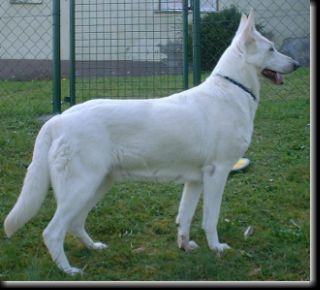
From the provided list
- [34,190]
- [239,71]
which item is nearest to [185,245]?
[34,190]

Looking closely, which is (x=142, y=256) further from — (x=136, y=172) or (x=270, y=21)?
(x=270, y=21)

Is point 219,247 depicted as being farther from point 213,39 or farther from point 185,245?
point 213,39

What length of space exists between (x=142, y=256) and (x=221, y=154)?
940 millimetres

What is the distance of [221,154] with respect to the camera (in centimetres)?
468

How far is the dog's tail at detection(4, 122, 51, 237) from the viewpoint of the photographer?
4.31 m

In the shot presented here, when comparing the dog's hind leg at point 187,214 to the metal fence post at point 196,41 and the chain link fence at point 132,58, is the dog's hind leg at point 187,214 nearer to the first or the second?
the metal fence post at point 196,41

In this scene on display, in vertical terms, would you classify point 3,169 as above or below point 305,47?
below

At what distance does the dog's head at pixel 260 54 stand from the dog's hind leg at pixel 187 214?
1.06m

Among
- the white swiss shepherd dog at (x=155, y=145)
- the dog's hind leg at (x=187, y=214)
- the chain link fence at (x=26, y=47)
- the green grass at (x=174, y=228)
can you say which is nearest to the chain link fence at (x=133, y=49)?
the chain link fence at (x=26, y=47)

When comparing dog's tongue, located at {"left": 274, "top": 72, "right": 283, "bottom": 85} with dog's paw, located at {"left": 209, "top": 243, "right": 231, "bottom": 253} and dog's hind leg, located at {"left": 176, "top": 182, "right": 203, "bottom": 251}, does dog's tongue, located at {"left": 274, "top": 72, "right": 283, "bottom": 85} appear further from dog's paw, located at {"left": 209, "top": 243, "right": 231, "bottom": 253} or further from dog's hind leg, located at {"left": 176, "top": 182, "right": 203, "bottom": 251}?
dog's paw, located at {"left": 209, "top": 243, "right": 231, "bottom": 253}

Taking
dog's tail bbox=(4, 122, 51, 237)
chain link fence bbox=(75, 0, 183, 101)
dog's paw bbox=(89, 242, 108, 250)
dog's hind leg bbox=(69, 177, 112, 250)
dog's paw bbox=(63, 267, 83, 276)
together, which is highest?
chain link fence bbox=(75, 0, 183, 101)

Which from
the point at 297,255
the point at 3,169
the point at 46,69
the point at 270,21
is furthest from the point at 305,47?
the point at 297,255

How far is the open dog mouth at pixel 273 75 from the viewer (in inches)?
201

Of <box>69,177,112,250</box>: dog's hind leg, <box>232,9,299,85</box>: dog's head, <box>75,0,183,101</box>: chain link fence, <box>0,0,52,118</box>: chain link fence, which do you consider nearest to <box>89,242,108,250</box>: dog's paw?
<box>69,177,112,250</box>: dog's hind leg
